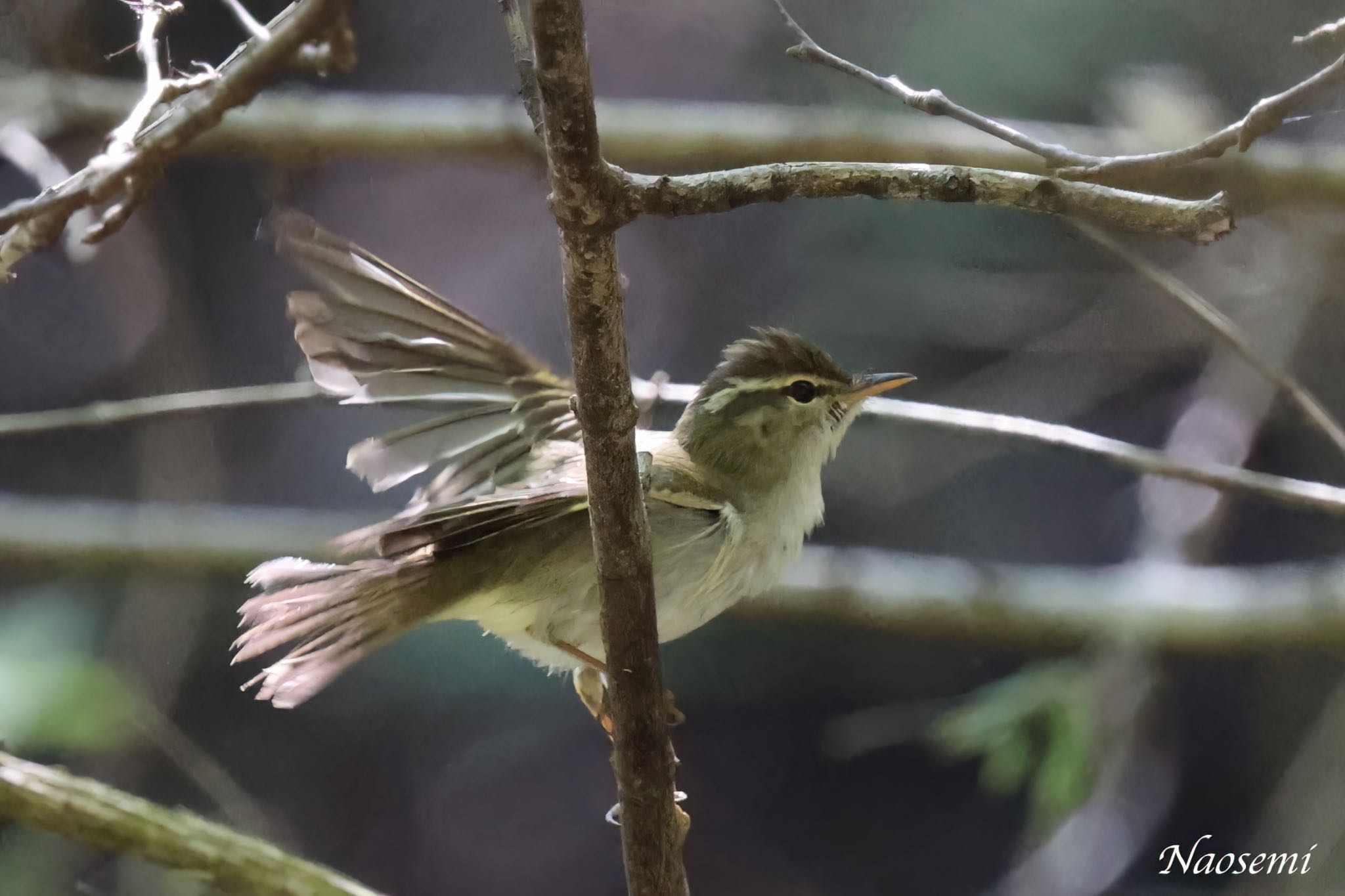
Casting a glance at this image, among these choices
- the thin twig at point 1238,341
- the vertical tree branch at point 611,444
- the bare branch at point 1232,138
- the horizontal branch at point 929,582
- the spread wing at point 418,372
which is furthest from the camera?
the horizontal branch at point 929,582

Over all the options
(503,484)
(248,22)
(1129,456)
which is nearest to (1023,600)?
(1129,456)

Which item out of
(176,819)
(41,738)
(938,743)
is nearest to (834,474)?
(938,743)

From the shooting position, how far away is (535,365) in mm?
1167

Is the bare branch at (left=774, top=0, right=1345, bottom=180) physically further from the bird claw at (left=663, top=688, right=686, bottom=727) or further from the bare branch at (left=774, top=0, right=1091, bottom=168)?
the bird claw at (left=663, top=688, right=686, bottom=727)

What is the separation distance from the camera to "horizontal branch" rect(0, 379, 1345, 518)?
1.15 meters

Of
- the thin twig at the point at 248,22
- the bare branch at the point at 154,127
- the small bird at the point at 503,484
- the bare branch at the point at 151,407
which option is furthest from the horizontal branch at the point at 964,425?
the thin twig at the point at 248,22

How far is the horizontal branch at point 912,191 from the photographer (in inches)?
26.1

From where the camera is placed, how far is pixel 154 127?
3.21 feet

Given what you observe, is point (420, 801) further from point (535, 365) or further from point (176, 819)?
point (535, 365)

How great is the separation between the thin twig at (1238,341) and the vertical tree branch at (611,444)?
2.11 feet

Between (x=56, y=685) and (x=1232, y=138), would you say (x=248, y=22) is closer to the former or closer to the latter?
(x=56, y=685)

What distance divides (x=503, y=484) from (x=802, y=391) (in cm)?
32

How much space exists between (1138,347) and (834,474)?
0.39 meters

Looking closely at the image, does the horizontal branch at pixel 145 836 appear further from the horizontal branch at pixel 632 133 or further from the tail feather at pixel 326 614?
the horizontal branch at pixel 632 133
